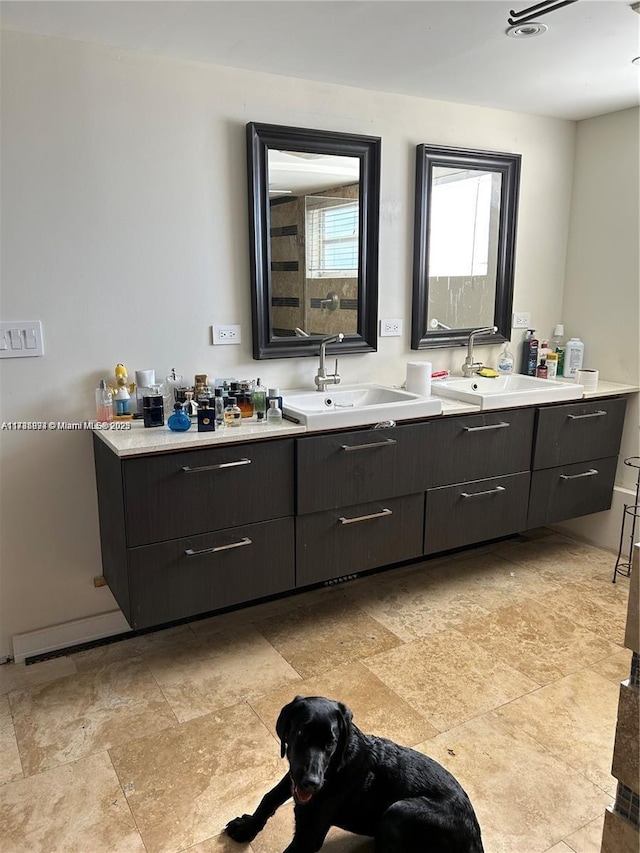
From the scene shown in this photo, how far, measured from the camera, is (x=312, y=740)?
4.56ft

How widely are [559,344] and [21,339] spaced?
2.71 meters

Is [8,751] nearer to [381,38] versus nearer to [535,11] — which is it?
[381,38]

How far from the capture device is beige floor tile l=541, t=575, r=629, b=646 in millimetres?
2549

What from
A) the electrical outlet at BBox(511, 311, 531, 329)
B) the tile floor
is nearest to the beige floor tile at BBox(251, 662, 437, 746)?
the tile floor

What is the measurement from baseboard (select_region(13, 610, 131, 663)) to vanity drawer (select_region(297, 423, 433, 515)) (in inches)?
34.9

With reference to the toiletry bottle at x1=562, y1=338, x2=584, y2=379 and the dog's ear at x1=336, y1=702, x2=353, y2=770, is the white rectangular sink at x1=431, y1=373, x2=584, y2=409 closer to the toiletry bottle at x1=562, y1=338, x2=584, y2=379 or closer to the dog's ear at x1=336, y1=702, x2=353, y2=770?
the toiletry bottle at x1=562, y1=338, x2=584, y2=379

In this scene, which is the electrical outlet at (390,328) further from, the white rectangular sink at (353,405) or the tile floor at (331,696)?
the tile floor at (331,696)

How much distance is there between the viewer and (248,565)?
227cm

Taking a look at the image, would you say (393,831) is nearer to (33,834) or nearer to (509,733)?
(509,733)

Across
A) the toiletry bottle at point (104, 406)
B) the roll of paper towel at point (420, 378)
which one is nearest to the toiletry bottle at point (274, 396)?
the toiletry bottle at point (104, 406)

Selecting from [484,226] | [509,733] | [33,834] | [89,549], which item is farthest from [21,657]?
[484,226]

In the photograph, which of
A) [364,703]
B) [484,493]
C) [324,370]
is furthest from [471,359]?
[364,703]

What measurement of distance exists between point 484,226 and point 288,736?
8.46 ft

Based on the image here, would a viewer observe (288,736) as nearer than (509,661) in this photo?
Yes
